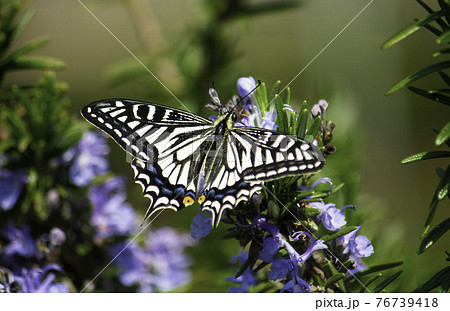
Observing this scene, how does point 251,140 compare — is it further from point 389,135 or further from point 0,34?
point 389,135

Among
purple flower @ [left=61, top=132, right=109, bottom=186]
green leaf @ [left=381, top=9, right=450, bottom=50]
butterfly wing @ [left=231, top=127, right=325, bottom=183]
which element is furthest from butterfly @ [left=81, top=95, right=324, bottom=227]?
green leaf @ [left=381, top=9, right=450, bottom=50]

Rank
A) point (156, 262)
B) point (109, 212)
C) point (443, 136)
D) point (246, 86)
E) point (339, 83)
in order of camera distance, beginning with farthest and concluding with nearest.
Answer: point (339, 83) < point (156, 262) < point (109, 212) < point (246, 86) < point (443, 136)

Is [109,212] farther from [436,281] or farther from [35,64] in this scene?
[436,281]

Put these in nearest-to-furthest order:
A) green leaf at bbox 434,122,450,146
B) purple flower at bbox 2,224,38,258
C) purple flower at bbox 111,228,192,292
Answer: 1. green leaf at bbox 434,122,450,146
2. purple flower at bbox 2,224,38,258
3. purple flower at bbox 111,228,192,292

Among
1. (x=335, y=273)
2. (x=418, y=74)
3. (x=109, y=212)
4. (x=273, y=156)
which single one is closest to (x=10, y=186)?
(x=109, y=212)

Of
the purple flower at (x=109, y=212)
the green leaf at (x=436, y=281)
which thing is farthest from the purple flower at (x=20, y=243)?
the green leaf at (x=436, y=281)

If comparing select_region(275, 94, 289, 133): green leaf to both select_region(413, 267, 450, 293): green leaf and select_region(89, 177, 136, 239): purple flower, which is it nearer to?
select_region(413, 267, 450, 293): green leaf

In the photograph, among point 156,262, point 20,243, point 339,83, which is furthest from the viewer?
point 339,83
